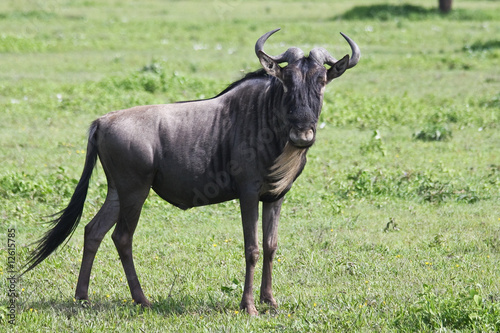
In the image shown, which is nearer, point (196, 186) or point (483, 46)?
point (196, 186)

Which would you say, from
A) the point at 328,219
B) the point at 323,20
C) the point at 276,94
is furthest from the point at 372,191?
the point at 323,20

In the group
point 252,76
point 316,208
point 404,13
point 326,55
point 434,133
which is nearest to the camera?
point 326,55

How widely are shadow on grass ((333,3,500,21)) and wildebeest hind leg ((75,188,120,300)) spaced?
82.9ft

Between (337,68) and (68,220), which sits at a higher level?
(337,68)

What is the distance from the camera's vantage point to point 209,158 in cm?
629

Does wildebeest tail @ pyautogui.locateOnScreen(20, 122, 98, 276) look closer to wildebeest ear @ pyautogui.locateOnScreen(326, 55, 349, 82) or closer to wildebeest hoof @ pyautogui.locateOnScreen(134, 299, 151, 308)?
wildebeest hoof @ pyautogui.locateOnScreen(134, 299, 151, 308)

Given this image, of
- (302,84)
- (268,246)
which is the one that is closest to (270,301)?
(268,246)

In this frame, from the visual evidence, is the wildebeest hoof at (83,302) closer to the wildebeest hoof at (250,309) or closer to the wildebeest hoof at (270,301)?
the wildebeest hoof at (250,309)

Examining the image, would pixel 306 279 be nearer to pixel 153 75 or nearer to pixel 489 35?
pixel 153 75

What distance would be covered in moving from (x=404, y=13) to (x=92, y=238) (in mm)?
26796

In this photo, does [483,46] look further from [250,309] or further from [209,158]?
[250,309]

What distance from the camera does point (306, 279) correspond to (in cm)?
690

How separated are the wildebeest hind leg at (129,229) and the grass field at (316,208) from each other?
7.9 inches

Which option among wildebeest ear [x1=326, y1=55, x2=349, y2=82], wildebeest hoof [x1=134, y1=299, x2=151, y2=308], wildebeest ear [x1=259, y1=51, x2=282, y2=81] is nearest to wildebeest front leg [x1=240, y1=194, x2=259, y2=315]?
wildebeest hoof [x1=134, y1=299, x2=151, y2=308]
